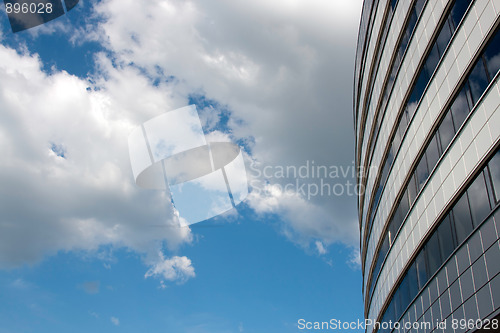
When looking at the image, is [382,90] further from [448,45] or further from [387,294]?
[387,294]

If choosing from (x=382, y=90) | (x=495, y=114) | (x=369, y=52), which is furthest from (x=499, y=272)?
(x=369, y=52)

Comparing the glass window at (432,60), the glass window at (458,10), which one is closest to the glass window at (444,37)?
the glass window at (432,60)

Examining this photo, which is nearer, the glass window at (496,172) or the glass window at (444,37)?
the glass window at (496,172)

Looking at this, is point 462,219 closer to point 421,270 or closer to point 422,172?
point 421,270

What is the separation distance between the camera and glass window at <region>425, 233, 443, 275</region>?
1995 cm

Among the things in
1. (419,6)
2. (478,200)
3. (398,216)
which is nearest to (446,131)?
(478,200)

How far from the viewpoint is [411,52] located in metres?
25.1

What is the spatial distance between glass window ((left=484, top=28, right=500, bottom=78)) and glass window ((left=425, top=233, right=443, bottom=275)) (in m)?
8.18

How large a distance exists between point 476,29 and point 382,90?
12166mm

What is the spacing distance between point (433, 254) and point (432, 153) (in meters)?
5.15

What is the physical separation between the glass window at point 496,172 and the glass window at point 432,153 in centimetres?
465

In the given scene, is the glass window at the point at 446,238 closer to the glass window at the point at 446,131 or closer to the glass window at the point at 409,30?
the glass window at the point at 446,131

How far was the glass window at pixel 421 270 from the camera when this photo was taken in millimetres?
21406

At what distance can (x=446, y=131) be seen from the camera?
20.2 m
